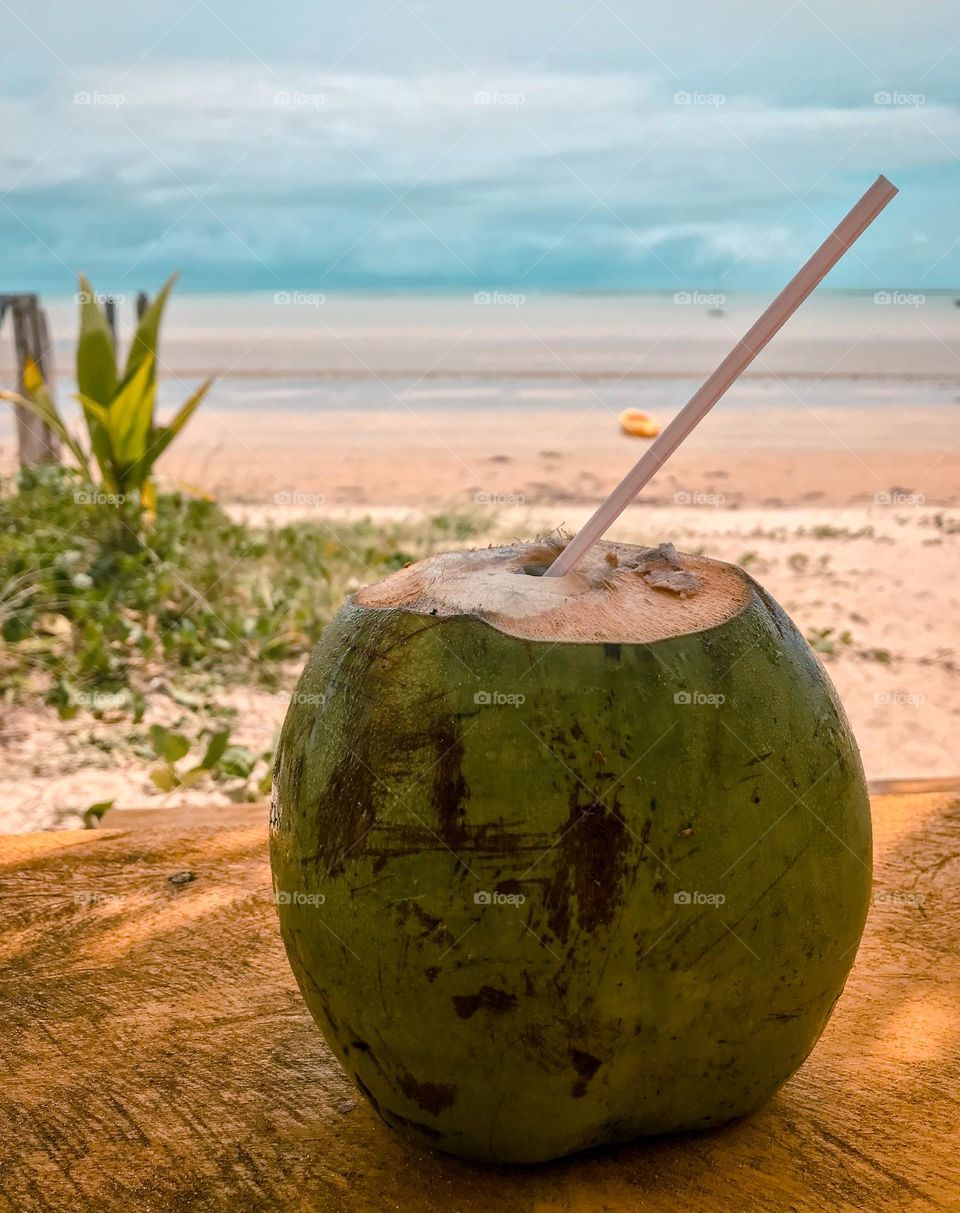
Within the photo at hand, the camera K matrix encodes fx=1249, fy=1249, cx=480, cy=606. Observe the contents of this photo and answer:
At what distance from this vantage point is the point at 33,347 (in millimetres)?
6867

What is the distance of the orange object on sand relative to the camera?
39.0 ft

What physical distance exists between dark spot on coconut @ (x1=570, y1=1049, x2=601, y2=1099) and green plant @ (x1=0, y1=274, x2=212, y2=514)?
4262 mm

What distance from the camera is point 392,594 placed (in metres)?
1.62

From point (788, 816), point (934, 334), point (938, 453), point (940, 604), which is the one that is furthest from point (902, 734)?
point (934, 334)

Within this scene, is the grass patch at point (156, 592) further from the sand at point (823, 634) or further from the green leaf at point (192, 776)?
the green leaf at point (192, 776)

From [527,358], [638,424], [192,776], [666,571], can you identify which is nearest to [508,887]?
[666,571]

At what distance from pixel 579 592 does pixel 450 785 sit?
1.00ft

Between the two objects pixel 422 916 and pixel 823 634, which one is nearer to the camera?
pixel 422 916

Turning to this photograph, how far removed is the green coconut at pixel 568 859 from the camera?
1.37m

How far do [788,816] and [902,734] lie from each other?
316 cm

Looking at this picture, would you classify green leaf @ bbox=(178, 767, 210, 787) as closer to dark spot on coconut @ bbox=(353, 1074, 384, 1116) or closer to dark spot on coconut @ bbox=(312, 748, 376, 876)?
dark spot on coconut @ bbox=(353, 1074, 384, 1116)

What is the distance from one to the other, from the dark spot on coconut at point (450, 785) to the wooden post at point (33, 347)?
5.79 meters

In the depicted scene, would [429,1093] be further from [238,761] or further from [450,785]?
[238,761]

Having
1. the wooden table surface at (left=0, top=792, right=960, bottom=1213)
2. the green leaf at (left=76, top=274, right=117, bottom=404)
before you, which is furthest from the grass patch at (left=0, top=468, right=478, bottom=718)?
the wooden table surface at (left=0, top=792, right=960, bottom=1213)
